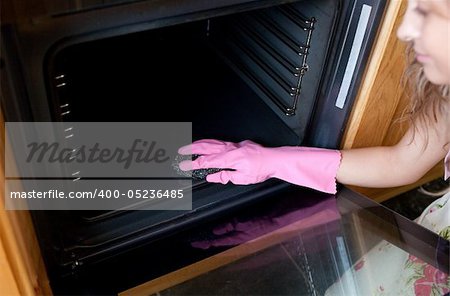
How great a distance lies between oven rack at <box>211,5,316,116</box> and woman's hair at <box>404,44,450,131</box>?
21 centimetres

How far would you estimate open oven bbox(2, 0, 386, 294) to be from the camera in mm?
726

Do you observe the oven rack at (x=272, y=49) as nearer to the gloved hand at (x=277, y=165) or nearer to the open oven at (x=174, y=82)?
the open oven at (x=174, y=82)

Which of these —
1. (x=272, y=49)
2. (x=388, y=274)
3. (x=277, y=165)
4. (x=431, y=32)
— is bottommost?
(x=388, y=274)

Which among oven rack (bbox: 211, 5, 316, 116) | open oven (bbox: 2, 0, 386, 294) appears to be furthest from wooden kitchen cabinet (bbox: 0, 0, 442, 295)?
oven rack (bbox: 211, 5, 316, 116)

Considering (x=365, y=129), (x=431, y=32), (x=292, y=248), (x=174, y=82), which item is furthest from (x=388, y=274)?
(x=174, y=82)

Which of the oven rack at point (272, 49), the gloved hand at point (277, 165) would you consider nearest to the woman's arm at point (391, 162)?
the gloved hand at point (277, 165)

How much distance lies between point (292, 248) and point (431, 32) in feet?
1.69

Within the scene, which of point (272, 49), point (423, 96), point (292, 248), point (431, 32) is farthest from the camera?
point (272, 49)

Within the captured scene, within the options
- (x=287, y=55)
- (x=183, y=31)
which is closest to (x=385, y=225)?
(x=287, y=55)

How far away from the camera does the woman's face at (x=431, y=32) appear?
727mm

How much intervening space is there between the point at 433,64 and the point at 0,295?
0.77m

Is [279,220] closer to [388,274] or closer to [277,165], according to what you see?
[277,165]

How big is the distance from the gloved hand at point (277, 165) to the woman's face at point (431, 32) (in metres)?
0.34

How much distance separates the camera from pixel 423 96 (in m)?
0.95
